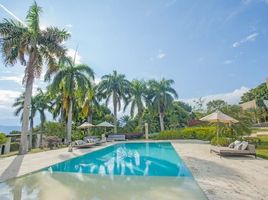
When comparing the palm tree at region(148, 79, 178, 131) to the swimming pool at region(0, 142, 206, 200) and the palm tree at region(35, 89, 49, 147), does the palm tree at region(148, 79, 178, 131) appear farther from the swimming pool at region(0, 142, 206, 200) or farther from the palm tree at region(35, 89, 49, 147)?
the swimming pool at region(0, 142, 206, 200)

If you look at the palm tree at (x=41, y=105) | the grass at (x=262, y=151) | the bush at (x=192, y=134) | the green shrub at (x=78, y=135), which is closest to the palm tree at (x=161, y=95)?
the bush at (x=192, y=134)

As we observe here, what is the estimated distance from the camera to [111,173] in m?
7.68

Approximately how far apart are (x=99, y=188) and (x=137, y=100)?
26246 millimetres

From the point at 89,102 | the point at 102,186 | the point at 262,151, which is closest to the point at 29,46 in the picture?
the point at 102,186

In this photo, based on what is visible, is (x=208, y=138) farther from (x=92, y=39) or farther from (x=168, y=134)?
(x=92, y=39)

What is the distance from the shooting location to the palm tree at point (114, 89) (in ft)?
98.1

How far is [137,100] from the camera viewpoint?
3170cm

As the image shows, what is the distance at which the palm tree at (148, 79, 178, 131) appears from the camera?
31703 mm

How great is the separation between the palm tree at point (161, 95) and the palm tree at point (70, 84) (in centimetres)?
1283

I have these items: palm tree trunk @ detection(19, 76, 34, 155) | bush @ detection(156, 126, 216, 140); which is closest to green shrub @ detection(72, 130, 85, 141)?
bush @ detection(156, 126, 216, 140)

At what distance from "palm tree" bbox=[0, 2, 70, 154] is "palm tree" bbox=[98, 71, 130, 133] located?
49.7 feet

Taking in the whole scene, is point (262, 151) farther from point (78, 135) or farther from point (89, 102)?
point (78, 135)

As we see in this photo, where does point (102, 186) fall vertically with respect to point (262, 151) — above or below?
below

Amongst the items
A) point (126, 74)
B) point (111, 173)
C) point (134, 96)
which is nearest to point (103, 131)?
point (134, 96)
